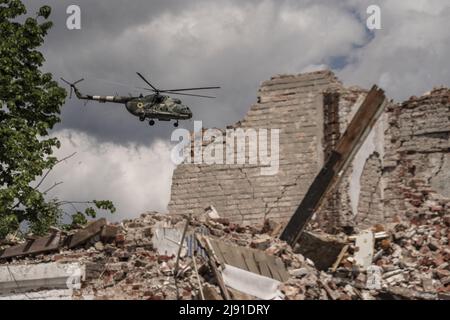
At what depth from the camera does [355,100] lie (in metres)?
18.8

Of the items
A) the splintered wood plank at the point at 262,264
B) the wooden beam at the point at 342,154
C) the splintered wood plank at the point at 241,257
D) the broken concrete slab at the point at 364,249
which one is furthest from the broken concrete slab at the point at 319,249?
the splintered wood plank at the point at 241,257

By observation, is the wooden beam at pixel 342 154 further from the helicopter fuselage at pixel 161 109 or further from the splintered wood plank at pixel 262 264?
the helicopter fuselage at pixel 161 109

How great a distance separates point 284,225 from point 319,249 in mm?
1818

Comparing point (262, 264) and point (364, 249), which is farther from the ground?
point (364, 249)

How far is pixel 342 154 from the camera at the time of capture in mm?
15633

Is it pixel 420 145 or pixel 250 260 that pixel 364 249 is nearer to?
pixel 250 260

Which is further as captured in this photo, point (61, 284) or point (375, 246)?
point (375, 246)

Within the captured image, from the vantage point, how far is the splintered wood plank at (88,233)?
47.7 ft

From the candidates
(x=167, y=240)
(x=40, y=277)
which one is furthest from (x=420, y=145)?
(x=40, y=277)
